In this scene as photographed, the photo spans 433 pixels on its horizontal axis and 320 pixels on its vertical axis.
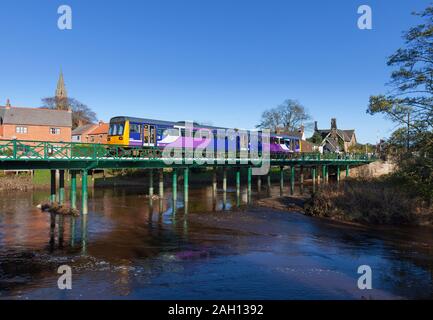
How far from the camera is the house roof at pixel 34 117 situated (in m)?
52.9

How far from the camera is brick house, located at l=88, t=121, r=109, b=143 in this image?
64938mm

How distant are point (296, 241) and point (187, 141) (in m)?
18.4

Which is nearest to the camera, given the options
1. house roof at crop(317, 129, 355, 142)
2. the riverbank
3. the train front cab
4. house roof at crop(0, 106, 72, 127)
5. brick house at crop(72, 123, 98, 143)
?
the train front cab

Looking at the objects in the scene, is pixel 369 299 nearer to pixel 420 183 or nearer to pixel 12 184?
pixel 420 183

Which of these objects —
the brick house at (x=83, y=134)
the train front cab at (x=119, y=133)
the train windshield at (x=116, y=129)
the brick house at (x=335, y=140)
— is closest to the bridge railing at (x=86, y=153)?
the train front cab at (x=119, y=133)

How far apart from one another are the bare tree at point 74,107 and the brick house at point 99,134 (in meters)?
15.8

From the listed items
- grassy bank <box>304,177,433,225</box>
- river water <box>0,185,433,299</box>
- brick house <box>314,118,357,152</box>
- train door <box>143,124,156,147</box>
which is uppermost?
brick house <box>314,118,357,152</box>

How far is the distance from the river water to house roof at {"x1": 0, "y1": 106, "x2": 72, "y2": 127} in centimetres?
3175

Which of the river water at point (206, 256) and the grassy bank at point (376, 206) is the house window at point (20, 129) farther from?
the grassy bank at point (376, 206)

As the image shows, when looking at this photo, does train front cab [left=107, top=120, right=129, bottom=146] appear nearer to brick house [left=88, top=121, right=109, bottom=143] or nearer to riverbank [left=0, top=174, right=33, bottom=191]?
riverbank [left=0, top=174, right=33, bottom=191]

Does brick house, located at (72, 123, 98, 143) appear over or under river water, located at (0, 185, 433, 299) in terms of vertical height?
over

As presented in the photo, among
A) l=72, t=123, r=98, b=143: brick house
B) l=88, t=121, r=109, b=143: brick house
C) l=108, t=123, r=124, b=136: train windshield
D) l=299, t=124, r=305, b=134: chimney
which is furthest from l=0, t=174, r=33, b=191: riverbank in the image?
l=299, t=124, r=305, b=134: chimney

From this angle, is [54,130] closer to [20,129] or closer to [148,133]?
[20,129]

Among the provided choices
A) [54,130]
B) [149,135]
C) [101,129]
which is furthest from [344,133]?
[149,135]
